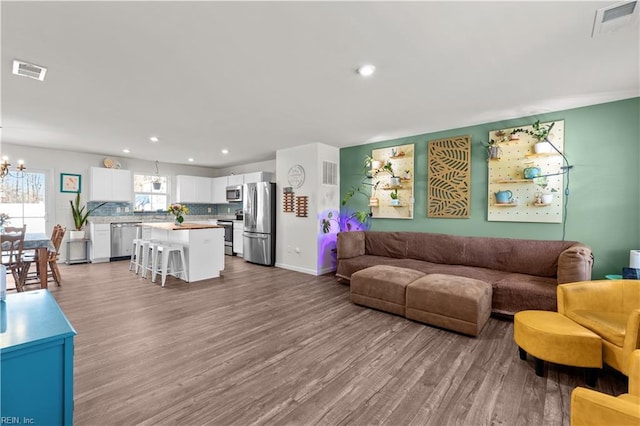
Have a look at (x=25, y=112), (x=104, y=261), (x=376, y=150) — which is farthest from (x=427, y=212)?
(x=104, y=261)

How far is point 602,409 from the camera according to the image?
1.08 meters

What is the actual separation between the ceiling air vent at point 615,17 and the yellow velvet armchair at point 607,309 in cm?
194

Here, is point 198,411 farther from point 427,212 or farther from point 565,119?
point 565,119

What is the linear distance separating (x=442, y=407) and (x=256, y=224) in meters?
5.08

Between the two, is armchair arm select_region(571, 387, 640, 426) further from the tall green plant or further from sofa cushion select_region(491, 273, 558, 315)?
the tall green plant

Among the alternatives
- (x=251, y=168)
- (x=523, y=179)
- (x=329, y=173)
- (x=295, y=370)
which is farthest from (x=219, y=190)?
(x=523, y=179)

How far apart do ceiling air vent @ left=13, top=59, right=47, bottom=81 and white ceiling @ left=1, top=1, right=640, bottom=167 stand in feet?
0.20

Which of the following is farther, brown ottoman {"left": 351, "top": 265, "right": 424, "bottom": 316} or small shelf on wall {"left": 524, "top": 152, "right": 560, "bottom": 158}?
small shelf on wall {"left": 524, "top": 152, "right": 560, "bottom": 158}

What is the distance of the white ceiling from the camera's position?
→ 1.86m

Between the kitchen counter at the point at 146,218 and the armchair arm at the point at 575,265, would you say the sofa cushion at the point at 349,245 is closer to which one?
the armchair arm at the point at 575,265

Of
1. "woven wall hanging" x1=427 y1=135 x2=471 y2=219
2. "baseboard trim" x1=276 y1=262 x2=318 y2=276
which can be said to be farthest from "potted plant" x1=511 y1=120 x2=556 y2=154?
"baseboard trim" x1=276 y1=262 x2=318 y2=276

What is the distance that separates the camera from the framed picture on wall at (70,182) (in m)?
6.18

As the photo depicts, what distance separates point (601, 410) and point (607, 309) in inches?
68.1

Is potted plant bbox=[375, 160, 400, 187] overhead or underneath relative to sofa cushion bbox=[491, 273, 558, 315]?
overhead
